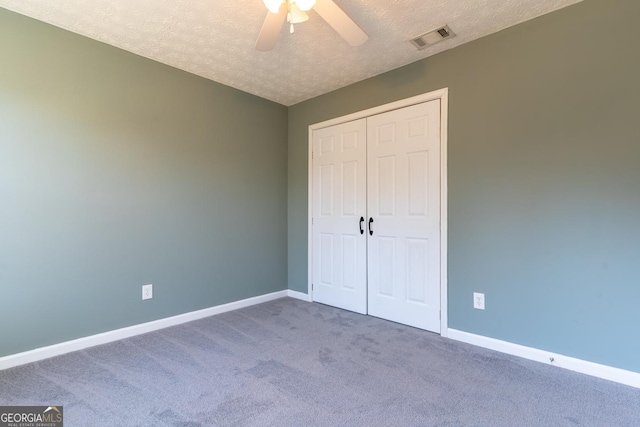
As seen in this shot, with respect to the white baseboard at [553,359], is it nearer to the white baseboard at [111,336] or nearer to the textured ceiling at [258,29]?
the white baseboard at [111,336]

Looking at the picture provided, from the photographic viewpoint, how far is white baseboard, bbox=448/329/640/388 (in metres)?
1.95

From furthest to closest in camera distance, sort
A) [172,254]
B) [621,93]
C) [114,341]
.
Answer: [172,254] → [114,341] → [621,93]

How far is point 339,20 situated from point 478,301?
93.8 inches

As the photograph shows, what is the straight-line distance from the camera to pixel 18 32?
219 cm

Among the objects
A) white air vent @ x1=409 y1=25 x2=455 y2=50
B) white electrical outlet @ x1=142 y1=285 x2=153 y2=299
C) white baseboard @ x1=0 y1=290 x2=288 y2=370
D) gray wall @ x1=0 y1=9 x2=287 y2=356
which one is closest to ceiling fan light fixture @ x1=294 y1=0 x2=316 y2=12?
white air vent @ x1=409 y1=25 x2=455 y2=50

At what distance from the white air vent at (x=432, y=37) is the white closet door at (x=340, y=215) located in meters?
0.94

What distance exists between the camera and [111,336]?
259cm

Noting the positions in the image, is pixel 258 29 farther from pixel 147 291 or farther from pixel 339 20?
pixel 147 291

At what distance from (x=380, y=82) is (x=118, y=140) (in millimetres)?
2570

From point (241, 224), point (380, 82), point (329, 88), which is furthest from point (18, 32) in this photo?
point (380, 82)

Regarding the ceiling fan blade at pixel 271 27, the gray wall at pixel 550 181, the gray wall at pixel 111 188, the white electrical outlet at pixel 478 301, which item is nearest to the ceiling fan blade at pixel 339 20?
the ceiling fan blade at pixel 271 27

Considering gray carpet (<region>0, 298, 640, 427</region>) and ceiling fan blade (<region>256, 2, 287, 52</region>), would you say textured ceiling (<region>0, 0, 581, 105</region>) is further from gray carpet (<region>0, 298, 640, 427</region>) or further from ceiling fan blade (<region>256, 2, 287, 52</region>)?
gray carpet (<region>0, 298, 640, 427</region>)

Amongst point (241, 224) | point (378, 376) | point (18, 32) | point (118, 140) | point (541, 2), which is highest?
point (541, 2)

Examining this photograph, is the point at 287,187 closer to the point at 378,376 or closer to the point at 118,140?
the point at 118,140
